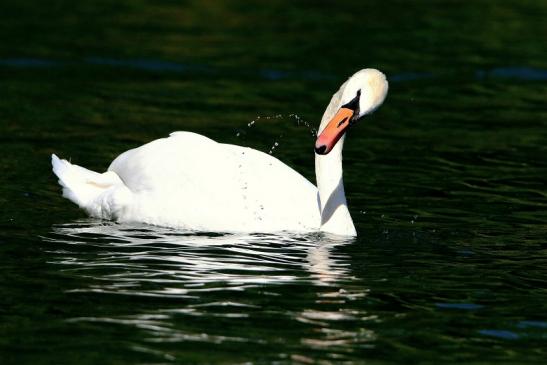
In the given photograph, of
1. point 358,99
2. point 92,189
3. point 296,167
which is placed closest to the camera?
point 358,99

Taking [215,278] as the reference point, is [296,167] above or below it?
above

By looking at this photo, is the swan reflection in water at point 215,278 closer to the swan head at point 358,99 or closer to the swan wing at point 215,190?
the swan wing at point 215,190

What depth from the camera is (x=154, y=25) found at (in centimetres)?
2483

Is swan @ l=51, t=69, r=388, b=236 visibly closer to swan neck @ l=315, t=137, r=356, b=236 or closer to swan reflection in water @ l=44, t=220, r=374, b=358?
swan neck @ l=315, t=137, r=356, b=236

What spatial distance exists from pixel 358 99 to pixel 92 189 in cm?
295

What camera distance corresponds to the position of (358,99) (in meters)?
11.0

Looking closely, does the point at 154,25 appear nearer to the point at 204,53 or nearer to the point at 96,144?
the point at 204,53

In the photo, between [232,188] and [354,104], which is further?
[232,188]

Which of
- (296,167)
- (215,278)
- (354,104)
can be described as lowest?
(215,278)

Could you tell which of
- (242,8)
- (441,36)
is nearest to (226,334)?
(441,36)

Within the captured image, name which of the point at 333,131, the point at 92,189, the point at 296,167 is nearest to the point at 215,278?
the point at 333,131

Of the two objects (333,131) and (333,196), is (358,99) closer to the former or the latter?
(333,131)

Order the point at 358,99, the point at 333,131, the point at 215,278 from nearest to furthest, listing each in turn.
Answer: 1. the point at 215,278
2. the point at 333,131
3. the point at 358,99

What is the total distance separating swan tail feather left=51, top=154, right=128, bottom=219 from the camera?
40.1ft
